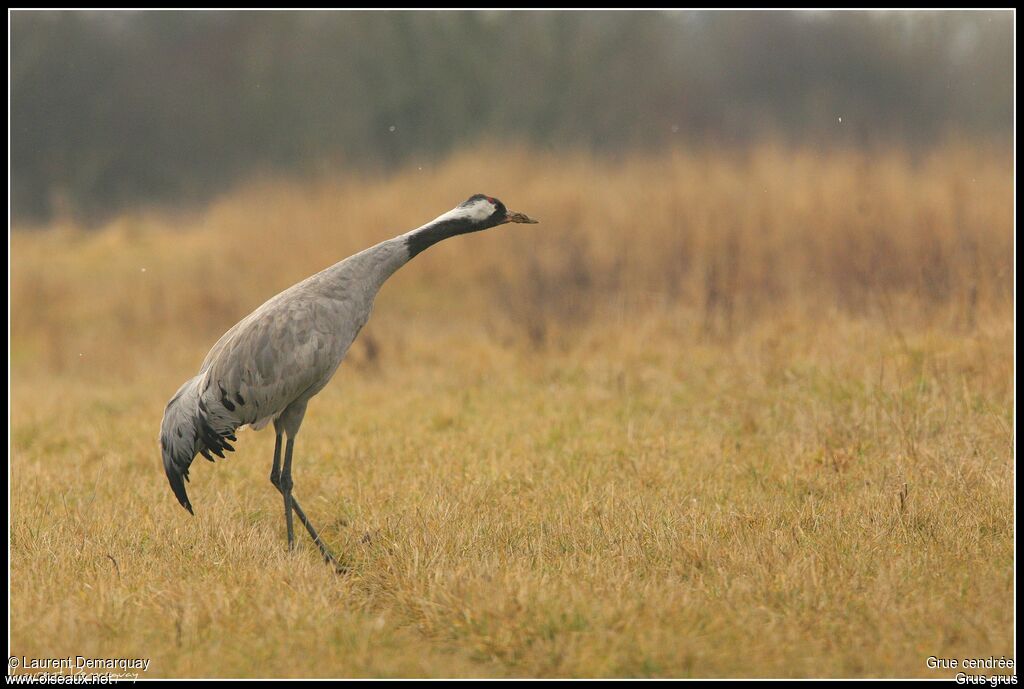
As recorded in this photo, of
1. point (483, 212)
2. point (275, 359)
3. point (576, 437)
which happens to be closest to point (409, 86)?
point (576, 437)

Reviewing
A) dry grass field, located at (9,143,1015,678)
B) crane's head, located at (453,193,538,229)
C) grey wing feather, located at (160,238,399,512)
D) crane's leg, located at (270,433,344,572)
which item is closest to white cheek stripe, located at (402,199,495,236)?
crane's head, located at (453,193,538,229)

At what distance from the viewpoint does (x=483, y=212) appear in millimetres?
4668

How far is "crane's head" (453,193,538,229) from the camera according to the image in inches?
183

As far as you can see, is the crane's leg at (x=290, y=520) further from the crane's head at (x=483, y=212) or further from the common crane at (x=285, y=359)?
the crane's head at (x=483, y=212)

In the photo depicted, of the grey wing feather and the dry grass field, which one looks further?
the grey wing feather

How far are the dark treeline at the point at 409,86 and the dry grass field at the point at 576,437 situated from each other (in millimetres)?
932

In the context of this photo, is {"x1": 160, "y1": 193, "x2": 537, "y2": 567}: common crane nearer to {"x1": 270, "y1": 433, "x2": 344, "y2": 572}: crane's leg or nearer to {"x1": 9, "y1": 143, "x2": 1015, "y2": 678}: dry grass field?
{"x1": 270, "y1": 433, "x2": 344, "y2": 572}: crane's leg

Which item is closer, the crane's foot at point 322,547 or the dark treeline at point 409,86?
the crane's foot at point 322,547

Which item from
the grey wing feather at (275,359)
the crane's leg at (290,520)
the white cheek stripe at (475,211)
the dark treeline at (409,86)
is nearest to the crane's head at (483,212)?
the white cheek stripe at (475,211)

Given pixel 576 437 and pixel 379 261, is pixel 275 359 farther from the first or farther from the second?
pixel 576 437

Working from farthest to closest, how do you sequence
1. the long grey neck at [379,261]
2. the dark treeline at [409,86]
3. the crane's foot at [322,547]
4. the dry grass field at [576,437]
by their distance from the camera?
1. the dark treeline at [409,86]
2. the long grey neck at [379,261]
3. the crane's foot at [322,547]
4. the dry grass field at [576,437]

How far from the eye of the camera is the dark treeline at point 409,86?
1150cm

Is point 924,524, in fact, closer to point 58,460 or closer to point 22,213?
point 58,460

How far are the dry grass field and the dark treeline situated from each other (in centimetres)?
93
